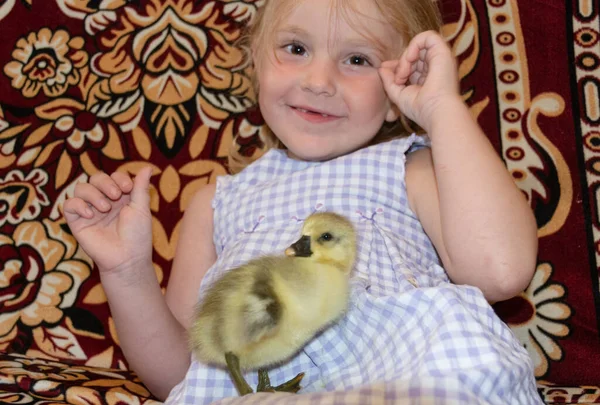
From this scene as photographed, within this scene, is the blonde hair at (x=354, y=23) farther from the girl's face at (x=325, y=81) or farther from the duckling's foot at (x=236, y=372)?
the duckling's foot at (x=236, y=372)

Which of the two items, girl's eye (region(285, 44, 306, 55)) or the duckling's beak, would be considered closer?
the duckling's beak

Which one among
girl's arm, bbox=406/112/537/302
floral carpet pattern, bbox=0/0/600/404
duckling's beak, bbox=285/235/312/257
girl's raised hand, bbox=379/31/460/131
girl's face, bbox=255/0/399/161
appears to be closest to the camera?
duckling's beak, bbox=285/235/312/257

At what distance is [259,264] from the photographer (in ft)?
3.34

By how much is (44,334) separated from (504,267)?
932 millimetres

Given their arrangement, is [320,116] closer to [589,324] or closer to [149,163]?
[149,163]

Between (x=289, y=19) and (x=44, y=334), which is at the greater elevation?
(x=289, y=19)

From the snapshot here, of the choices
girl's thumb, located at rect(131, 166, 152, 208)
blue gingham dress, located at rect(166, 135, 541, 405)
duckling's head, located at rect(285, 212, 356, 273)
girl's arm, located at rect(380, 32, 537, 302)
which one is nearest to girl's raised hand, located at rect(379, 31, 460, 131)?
girl's arm, located at rect(380, 32, 537, 302)

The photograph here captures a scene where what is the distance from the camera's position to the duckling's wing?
3.08 feet

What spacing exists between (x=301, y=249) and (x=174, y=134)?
0.78 metres

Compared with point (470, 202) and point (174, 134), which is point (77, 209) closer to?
point (174, 134)

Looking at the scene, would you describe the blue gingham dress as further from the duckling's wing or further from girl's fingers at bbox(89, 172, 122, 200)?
girl's fingers at bbox(89, 172, 122, 200)

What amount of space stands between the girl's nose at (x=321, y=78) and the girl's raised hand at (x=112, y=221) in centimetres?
31

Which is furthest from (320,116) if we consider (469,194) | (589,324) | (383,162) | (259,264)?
(589,324)

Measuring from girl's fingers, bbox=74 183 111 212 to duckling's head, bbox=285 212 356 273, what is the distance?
0.41m
